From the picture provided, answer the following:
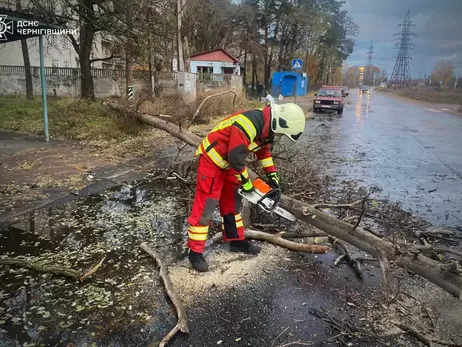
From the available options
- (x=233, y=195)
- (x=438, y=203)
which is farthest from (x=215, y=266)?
(x=438, y=203)

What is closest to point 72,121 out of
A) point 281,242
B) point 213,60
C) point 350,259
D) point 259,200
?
point 281,242

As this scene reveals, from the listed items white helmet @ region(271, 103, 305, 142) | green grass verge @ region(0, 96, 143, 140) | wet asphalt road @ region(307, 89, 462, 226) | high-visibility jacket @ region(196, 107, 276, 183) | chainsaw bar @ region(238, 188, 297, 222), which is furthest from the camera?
green grass verge @ region(0, 96, 143, 140)

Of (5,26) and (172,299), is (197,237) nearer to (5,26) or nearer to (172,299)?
(172,299)

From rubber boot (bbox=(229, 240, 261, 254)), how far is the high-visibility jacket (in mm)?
949

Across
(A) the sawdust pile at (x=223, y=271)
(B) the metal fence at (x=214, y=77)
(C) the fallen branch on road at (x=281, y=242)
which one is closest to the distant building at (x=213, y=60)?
(B) the metal fence at (x=214, y=77)

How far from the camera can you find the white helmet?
3311 millimetres

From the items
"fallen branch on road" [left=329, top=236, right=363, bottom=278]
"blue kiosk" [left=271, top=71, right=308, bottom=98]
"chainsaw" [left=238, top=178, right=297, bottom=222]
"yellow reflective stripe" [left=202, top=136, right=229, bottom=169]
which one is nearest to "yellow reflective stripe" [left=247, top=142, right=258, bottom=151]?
"yellow reflective stripe" [left=202, top=136, right=229, bottom=169]

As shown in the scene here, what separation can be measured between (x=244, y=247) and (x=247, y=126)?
1.46 meters

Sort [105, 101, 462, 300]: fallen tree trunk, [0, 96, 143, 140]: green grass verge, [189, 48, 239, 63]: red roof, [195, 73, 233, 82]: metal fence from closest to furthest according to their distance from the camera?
[105, 101, 462, 300]: fallen tree trunk → [0, 96, 143, 140]: green grass verge → [195, 73, 233, 82]: metal fence → [189, 48, 239, 63]: red roof

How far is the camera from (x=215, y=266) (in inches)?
146

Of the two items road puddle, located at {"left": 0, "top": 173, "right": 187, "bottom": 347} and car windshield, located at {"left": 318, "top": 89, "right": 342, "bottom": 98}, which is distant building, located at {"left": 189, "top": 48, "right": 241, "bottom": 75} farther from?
road puddle, located at {"left": 0, "top": 173, "right": 187, "bottom": 347}

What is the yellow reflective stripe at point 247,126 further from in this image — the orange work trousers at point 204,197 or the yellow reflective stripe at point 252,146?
→ the orange work trousers at point 204,197

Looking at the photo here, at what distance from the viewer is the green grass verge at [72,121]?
35.1 ft

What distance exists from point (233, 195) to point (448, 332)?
2161 millimetres
